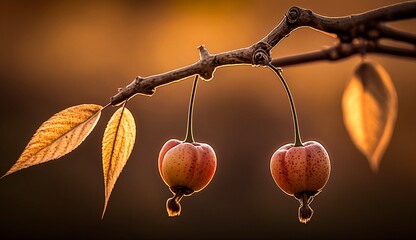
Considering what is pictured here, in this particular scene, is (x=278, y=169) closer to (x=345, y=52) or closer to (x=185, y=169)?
(x=185, y=169)

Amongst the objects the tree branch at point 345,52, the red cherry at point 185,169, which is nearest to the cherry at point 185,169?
the red cherry at point 185,169

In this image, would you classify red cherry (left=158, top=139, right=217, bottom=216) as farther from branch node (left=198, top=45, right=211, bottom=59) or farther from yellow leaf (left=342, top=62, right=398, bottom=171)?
yellow leaf (left=342, top=62, right=398, bottom=171)

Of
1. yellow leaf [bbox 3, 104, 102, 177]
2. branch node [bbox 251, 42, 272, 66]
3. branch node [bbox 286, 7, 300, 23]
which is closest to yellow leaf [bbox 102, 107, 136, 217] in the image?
yellow leaf [bbox 3, 104, 102, 177]

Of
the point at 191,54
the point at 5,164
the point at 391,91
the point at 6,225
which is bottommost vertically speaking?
the point at 391,91

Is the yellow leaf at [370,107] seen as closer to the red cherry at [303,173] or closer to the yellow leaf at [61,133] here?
the red cherry at [303,173]

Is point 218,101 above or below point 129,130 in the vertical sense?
above

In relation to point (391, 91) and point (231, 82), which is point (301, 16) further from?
point (231, 82)

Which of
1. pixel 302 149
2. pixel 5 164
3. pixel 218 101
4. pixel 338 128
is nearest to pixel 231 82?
pixel 218 101
